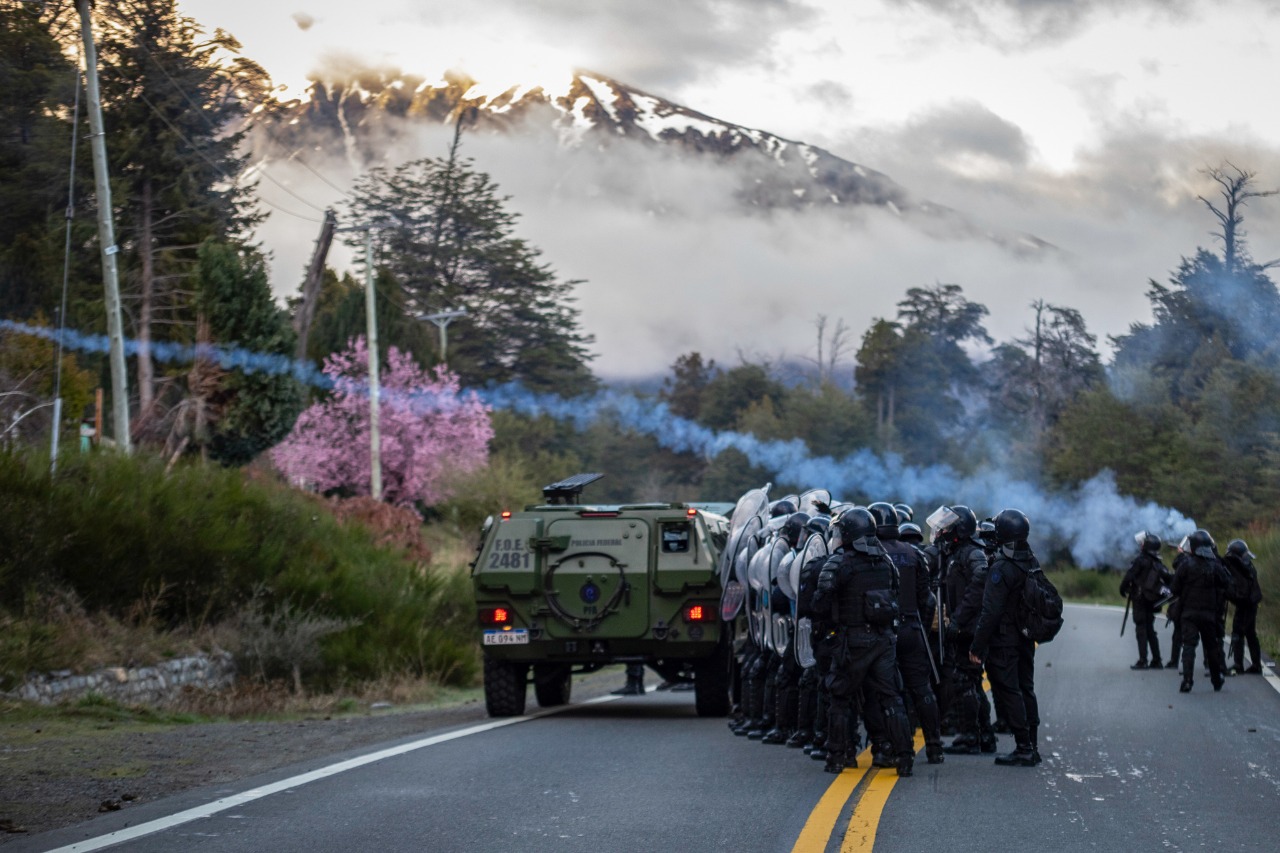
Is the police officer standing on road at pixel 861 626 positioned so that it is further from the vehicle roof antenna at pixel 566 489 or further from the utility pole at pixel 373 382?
the utility pole at pixel 373 382

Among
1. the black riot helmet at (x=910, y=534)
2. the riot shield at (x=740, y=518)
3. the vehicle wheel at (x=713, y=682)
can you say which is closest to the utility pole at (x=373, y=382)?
the vehicle wheel at (x=713, y=682)

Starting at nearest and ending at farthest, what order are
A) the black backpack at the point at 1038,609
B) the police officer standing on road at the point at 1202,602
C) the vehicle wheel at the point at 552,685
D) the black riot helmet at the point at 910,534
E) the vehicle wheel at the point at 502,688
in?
the black backpack at the point at 1038,609, the black riot helmet at the point at 910,534, the vehicle wheel at the point at 502,688, the vehicle wheel at the point at 552,685, the police officer standing on road at the point at 1202,602

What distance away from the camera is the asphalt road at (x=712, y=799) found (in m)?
8.52

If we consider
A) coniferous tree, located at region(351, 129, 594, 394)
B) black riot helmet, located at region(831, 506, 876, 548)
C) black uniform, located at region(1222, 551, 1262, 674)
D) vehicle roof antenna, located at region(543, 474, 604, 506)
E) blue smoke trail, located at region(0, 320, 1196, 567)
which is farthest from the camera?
coniferous tree, located at region(351, 129, 594, 394)

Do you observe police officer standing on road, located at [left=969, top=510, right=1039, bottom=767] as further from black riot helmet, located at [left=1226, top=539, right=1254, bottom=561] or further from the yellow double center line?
black riot helmet, located at [left=1226, top=539, right=1254, bottom=561]

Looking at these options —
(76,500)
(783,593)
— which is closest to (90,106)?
(76,500)

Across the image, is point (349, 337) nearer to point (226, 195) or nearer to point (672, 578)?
point (226, 195)

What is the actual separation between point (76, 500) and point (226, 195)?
38.3 metres

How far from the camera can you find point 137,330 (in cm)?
4759

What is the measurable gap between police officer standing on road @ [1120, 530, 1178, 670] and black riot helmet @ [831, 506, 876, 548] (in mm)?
11849

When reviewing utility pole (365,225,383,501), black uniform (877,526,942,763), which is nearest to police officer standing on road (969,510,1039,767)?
black uniform (877,526,942,763)

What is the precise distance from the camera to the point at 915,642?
11.9 metres

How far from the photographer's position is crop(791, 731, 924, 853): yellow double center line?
330 inches

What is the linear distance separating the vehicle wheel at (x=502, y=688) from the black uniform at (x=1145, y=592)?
960 centimetres
